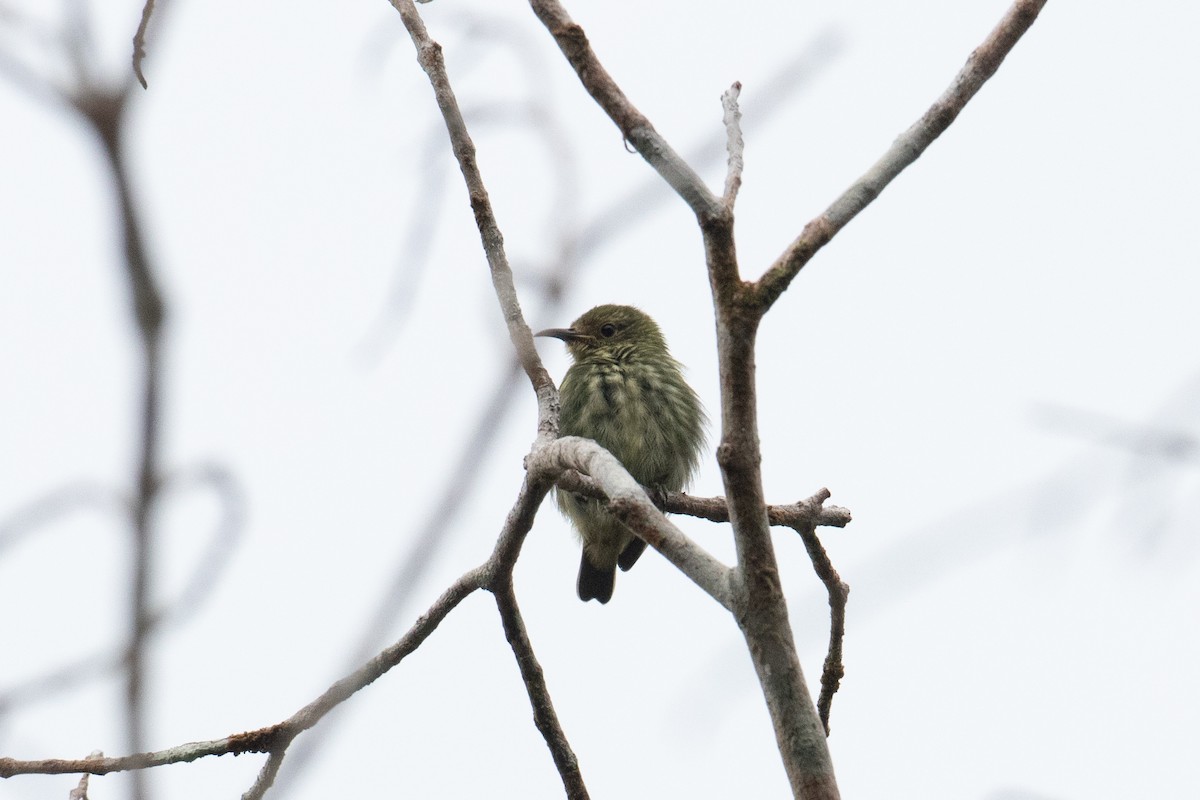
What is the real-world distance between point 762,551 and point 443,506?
0.88m

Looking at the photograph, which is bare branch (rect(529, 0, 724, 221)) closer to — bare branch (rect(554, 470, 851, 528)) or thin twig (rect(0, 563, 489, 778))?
bare branch (rect(554, 470, 851, 528))

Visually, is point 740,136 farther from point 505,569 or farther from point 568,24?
point 505,569

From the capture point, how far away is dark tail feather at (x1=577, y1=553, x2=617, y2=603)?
273 inches

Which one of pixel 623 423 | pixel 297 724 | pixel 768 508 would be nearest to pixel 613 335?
pixel 623 423

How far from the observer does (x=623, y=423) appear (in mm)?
6469

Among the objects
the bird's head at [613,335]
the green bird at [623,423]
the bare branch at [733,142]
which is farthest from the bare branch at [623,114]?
the bird's head at [613,335]

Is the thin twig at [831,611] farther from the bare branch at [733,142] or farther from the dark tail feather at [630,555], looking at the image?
the dark tail feather at [630,555]

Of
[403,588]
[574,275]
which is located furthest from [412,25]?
[403,588]

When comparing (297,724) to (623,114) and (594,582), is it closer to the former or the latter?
(623,114)

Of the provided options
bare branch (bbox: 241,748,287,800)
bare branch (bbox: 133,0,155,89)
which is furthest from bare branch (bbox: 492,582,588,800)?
bare branch (bbox: 133,0,155,89)

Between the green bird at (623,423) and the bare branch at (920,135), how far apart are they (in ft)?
12.5

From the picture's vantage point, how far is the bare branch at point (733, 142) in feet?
8.26

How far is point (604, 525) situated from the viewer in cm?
654

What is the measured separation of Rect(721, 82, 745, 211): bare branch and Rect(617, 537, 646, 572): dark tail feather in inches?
Result: 156
